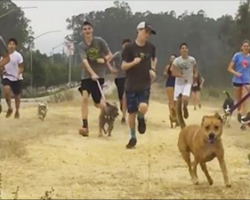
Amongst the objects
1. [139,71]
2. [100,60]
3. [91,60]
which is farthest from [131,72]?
[91,60]

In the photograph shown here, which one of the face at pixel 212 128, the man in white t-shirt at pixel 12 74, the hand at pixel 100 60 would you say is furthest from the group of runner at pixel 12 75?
the face at pixel 212 128

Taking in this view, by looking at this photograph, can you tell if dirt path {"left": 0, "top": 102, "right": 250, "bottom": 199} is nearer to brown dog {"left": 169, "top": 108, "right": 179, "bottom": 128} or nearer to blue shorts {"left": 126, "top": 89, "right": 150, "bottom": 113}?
blue shorts {"left": 126, "top": 89, "right": 150, "bottom": 113}

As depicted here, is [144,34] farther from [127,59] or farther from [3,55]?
[3,55]

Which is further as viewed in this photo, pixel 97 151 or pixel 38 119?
pixel 38 119

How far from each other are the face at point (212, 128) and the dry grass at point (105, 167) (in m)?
0.51

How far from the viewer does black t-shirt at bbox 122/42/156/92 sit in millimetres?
10281

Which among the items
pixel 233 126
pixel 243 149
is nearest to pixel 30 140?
pixel 243 149

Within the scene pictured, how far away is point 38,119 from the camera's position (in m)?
15.8

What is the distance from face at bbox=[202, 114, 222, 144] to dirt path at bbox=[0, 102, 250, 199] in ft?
1.67

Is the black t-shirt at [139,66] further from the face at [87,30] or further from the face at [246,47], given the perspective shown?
the face at [246,47]

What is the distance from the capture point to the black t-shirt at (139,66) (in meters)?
10.3

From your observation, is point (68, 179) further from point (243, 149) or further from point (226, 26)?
point (226, 26)

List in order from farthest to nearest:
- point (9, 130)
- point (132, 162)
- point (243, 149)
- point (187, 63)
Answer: point (187, 63) < point (9, 130) < point (243, 149) < point (132, 162)

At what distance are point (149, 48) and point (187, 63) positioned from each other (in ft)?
11.5
